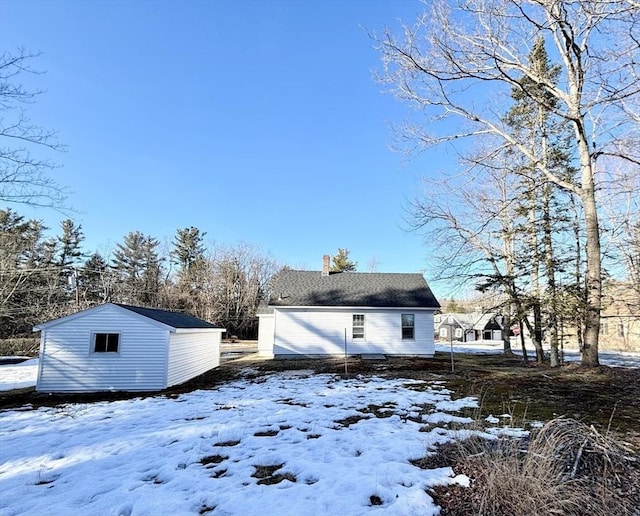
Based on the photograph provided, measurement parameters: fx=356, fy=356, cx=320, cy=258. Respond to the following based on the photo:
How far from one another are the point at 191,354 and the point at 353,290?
912 cm

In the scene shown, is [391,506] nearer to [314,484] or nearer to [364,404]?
[314,484]

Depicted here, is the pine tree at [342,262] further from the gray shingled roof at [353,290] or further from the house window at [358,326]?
the house window at [358,326]

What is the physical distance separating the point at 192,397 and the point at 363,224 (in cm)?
2506

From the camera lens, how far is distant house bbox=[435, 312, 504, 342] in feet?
141

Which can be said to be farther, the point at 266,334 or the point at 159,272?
the point at 159,272

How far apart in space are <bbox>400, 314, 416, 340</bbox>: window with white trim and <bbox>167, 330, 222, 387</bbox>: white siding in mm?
9112

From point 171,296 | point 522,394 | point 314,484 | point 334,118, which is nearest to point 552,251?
point 522,394

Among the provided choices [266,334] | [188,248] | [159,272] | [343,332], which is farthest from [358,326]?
[188,248]

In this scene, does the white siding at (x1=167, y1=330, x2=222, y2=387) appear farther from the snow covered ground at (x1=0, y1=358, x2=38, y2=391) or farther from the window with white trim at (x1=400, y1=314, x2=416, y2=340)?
the window with white trim at (x1=400, y1=314, x2=416, y2=340)

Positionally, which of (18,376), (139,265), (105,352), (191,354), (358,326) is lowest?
(18,376)

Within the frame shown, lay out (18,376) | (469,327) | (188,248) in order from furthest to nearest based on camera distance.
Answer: (469,327)
(188,248)
(18,376)

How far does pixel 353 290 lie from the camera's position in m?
19.3

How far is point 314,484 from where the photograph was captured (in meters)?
3.74

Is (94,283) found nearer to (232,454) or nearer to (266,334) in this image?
(266,334)
